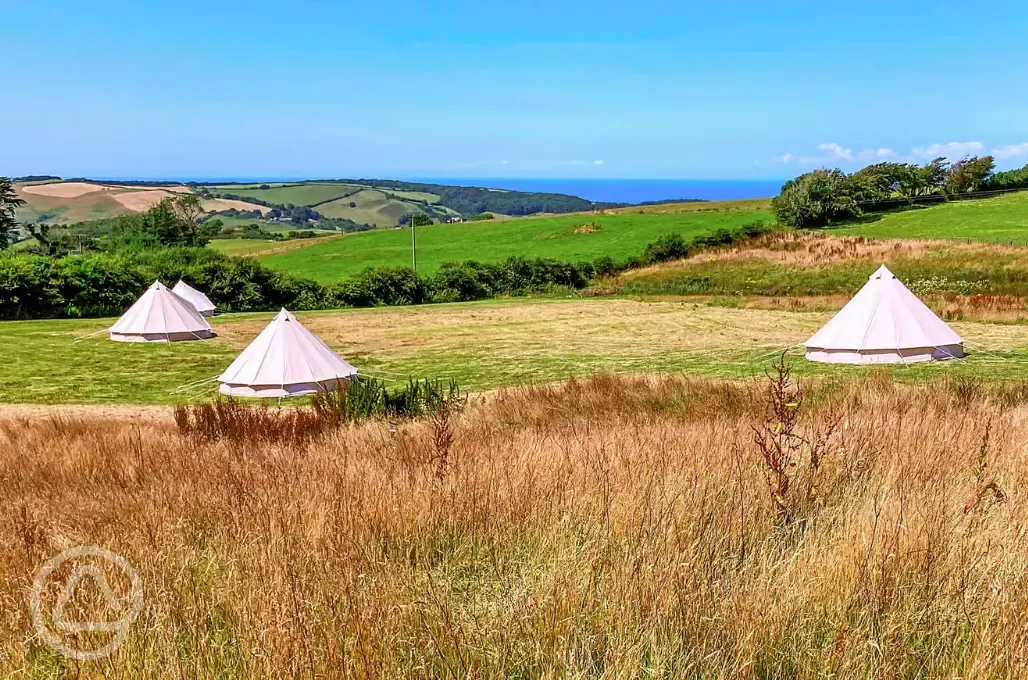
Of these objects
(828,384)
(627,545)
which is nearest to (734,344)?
(828,384)

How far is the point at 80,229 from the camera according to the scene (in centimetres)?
10000

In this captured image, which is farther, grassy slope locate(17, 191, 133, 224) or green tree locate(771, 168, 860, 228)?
grassy slope locate(17, 191, 133, 224)

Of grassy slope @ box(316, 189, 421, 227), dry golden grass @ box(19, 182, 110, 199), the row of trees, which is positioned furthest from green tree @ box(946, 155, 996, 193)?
dry golden grass @ box(19, 182, 110, 199)

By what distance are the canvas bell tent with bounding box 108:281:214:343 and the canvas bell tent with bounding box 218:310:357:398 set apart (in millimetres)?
10033

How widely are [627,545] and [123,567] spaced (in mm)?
2086

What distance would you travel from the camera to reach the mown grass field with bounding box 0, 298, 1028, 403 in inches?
747

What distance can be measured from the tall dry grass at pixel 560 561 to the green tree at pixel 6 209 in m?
73.9

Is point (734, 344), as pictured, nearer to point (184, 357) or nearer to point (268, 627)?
point (184, 357)

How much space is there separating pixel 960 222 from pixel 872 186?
1495cm

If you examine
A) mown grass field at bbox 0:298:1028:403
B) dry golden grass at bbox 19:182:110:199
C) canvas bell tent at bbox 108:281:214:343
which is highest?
dry golden grass at bbox 19:182:110:199

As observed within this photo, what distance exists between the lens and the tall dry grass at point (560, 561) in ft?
8.14

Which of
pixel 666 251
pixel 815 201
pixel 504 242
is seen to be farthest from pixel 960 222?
pixel 504 242

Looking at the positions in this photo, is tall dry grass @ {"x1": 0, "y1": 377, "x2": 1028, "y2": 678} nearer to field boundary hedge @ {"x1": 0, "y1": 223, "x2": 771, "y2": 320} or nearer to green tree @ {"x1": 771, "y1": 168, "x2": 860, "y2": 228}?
field boundary hedge @ {"x1": 0, "y1": 223, "x2": 771, "y2": 320}

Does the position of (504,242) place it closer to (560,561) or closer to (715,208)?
(715,208)
